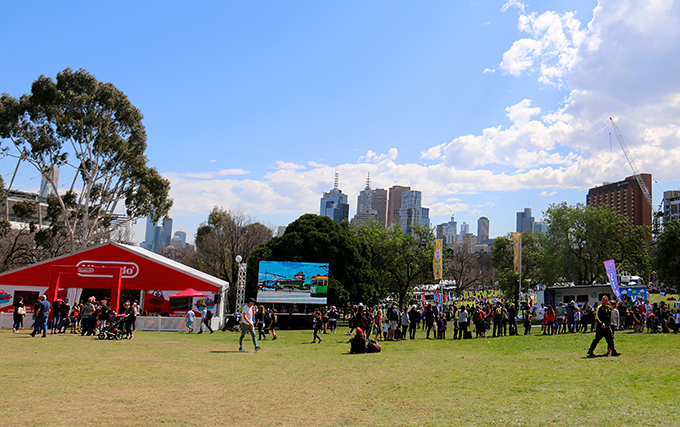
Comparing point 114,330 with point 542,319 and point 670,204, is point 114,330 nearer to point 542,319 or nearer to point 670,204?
point 542,319

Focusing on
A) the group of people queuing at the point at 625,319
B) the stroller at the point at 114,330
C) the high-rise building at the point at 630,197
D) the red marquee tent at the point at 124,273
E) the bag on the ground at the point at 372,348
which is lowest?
the stroller at the point at 114,330

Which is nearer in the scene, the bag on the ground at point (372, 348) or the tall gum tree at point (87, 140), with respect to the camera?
the bag on the ground at point (372, 348)

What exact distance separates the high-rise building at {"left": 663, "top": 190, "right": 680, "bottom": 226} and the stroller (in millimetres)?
146546

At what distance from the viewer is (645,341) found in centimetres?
1513

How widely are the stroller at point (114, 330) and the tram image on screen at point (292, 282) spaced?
11.6 m

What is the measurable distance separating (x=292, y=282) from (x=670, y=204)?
148793mm

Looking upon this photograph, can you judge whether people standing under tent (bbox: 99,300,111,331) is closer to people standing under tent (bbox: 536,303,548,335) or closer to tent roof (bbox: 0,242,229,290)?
tent roof (bbox: 0,242,229,290)

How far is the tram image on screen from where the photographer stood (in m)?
30.8

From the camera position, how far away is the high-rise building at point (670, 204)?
135 meters

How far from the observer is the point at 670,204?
5482 inches

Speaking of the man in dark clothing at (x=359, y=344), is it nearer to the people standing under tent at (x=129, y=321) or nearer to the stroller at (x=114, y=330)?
the people standing under tent at (x=129, y=321)

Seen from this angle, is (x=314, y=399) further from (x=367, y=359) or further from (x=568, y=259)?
(x=568, y=259)

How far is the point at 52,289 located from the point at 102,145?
45.4 ft

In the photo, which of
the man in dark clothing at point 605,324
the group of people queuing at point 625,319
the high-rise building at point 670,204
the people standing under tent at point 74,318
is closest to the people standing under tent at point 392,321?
the group of people queuing at point 625,319
